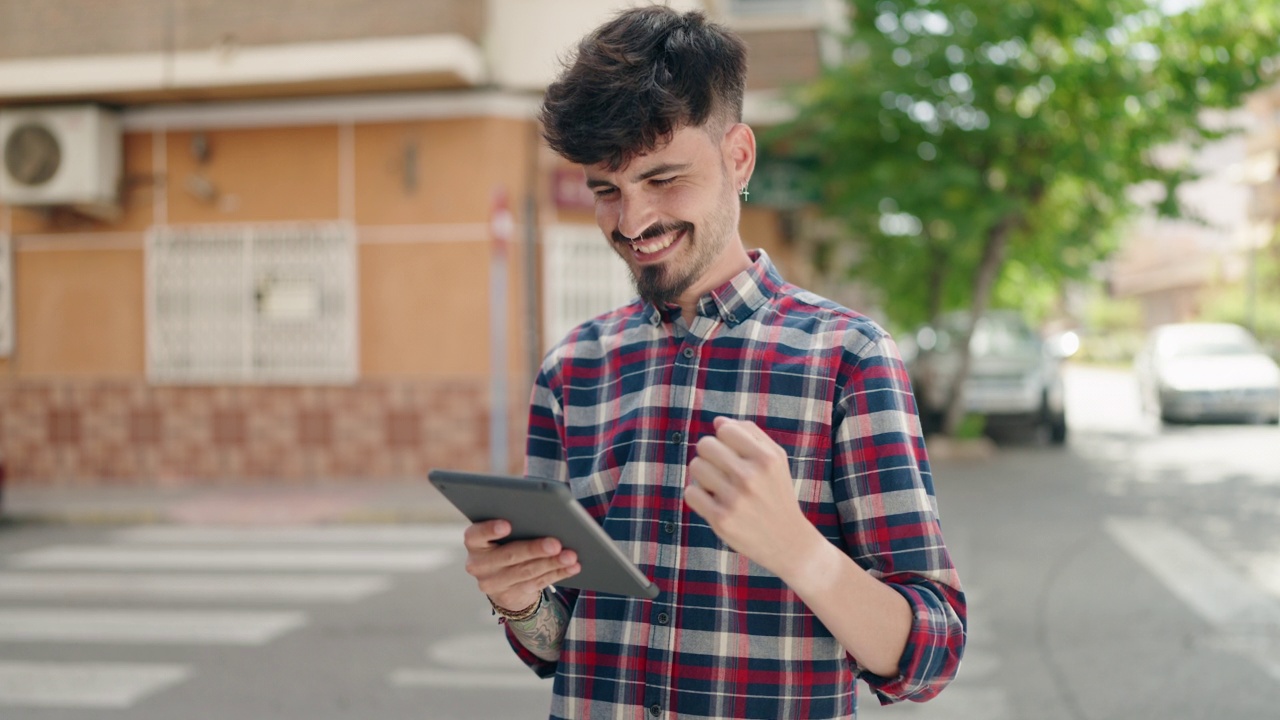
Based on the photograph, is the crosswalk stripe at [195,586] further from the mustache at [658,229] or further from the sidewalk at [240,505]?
the mustache at [658,229]

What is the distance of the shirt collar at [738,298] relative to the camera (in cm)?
167

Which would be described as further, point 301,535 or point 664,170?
point 301,535

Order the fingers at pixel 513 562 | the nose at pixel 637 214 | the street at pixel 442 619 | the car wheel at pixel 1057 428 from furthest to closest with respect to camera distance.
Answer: the car wheel at pixel 1057 428
the street at pixel 442 619
the nose at pixel 637 214
the fingers at pixel 513 562

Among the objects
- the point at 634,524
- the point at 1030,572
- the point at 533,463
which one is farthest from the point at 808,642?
the point at 1030,572

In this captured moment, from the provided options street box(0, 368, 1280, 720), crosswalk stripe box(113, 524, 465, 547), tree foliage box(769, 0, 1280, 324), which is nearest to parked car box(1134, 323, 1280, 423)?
tree foliage box(769, 0, 1280, 324)

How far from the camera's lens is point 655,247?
1.64 m

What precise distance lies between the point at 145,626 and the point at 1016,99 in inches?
435

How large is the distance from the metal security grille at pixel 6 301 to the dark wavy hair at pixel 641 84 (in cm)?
1414

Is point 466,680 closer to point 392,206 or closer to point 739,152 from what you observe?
point 739,152

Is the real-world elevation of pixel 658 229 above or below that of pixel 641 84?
below

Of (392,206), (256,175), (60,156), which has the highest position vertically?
(60,156)

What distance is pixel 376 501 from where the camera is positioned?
37.3 feet

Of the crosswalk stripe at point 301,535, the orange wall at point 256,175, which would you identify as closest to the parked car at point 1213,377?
the crosswalk stripe at point 301,535

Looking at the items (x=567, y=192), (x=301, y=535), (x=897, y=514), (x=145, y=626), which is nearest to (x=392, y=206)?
(x=567, y=192)
